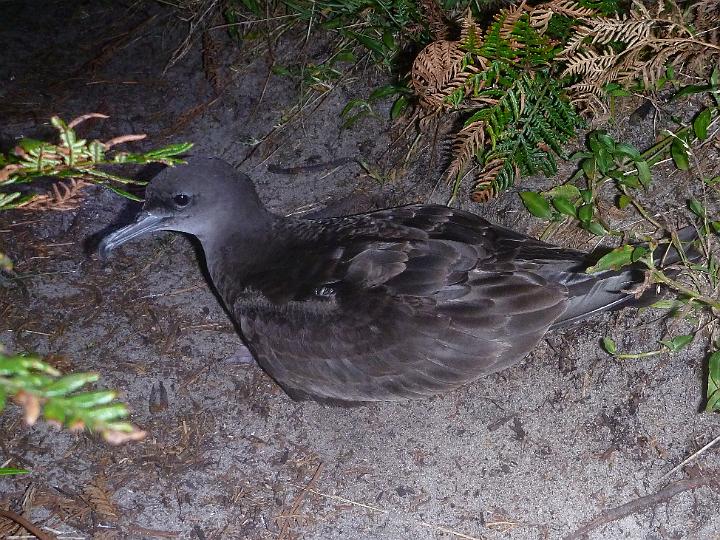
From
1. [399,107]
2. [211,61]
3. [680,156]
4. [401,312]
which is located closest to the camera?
[401,312]

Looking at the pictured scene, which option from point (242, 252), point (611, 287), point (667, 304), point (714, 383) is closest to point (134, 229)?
point (242, 252)

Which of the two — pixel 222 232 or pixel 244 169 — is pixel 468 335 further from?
pixel 244 169

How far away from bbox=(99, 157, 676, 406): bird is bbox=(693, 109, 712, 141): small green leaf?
881mm

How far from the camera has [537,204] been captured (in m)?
4.11

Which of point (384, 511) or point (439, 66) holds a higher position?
point (439, 66)

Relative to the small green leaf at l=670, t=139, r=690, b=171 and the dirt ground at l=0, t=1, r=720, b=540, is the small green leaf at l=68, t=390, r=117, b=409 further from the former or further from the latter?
the small green leaf at l=670, t=139, r=690, b=171

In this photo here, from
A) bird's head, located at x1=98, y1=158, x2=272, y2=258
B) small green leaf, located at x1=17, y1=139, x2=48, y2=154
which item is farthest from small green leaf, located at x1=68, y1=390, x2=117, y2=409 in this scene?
Result: bird's head, located at x1=98, y1=158, x2=272, y2=258

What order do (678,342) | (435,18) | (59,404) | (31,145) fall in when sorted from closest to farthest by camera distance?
(59,404) < (31,145) < (678,342) < (435,18)

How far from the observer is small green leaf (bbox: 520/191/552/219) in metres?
4.11

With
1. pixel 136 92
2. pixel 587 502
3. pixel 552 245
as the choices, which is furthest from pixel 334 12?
pixel 587 502

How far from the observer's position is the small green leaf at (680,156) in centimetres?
390

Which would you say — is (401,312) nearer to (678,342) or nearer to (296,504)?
(296,504)

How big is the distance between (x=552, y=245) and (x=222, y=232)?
195 centimetres

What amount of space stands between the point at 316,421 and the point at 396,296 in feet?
3.36
